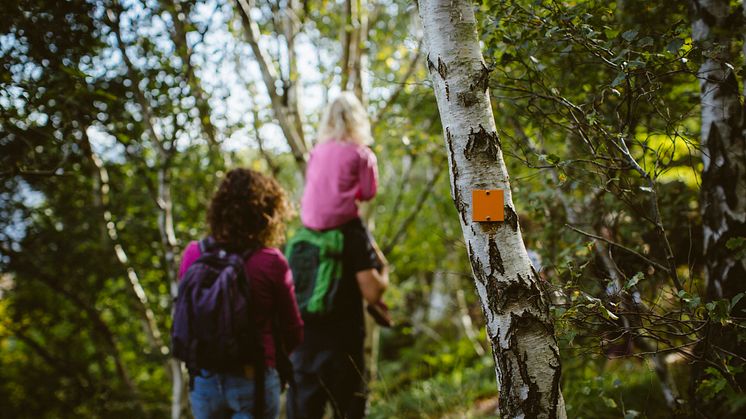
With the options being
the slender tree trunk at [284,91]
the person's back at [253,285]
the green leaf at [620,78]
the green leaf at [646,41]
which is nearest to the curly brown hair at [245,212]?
the person's back at [253,285]

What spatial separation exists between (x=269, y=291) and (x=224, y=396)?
532 millimetres

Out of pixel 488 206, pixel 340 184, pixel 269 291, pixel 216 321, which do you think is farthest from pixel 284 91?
pixel 488 206

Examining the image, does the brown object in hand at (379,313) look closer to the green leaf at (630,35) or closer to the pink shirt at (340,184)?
the pink shirt at (340,184)

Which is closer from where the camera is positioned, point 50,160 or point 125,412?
point 50,160

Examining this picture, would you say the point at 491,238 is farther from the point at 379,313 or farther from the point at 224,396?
the point at 379,313

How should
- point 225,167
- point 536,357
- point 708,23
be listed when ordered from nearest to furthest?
point 536,357 < point 708,23 < point 225,167

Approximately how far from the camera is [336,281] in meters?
3.07

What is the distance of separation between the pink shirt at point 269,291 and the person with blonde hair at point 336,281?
19.5 inches

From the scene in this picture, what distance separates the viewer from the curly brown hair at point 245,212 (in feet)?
8.32

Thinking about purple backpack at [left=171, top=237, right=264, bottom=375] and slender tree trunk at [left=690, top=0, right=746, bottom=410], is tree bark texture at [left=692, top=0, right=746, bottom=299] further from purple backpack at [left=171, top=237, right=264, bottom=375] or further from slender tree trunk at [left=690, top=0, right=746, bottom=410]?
purple backpack at [left=171, top=237, right=264, bottom=375]

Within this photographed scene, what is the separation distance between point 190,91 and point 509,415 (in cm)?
333

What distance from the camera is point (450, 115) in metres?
1.81

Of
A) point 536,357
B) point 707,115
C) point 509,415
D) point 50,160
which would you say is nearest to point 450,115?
point 536,357

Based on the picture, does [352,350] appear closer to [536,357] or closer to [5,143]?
[536,357]
